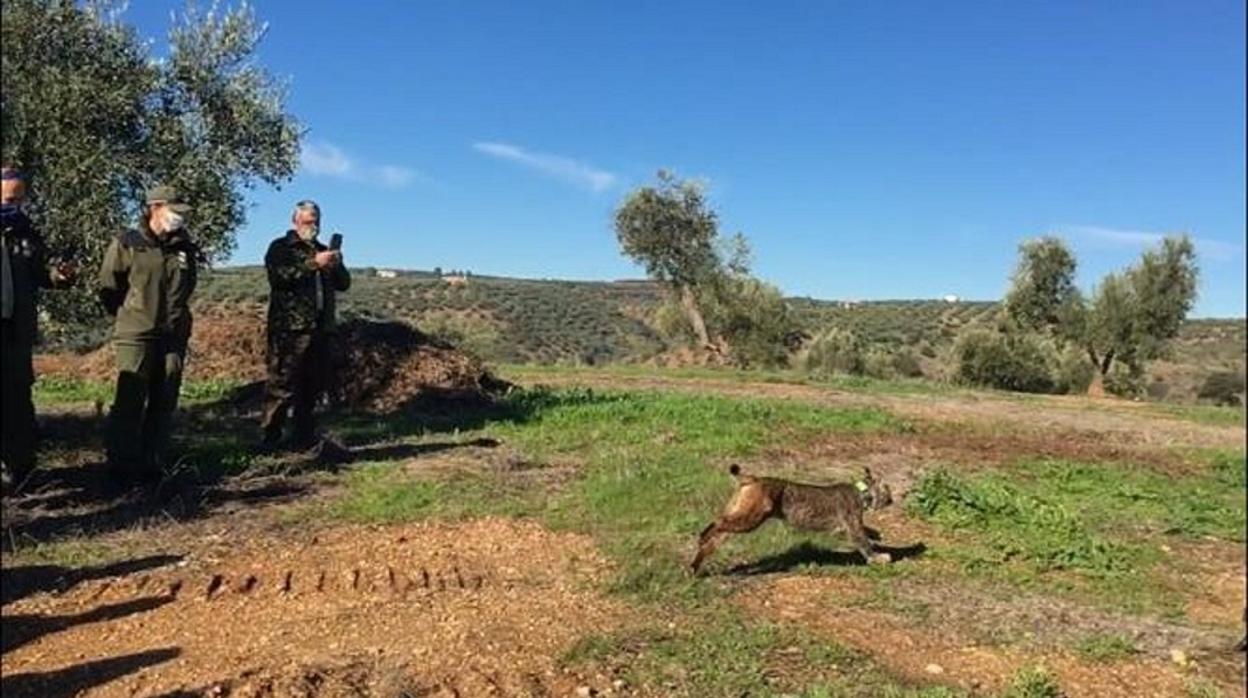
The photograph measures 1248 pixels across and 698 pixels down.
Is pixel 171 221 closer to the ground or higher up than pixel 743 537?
higher up

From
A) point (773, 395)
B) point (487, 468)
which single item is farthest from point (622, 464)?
point (773, 395)

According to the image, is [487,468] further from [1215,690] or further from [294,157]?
[1215,690]

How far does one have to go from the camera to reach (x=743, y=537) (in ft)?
26.6

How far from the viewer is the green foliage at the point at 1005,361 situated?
110 feet

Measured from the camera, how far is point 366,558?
6.97 m

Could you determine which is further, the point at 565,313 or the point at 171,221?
the point at 565,313

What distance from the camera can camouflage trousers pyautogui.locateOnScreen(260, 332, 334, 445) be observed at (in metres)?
10.4

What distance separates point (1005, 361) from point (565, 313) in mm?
30236

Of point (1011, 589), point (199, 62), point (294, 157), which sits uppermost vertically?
point (199, 62)

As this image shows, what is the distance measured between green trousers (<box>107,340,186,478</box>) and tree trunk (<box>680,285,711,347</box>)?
31.1 metres

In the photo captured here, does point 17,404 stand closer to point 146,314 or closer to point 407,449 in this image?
point 146,314

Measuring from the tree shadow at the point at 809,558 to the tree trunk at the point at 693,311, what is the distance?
31.2 meters


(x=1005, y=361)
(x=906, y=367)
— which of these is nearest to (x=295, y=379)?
(x=1005, y=361)

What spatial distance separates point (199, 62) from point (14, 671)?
8.41 meters
